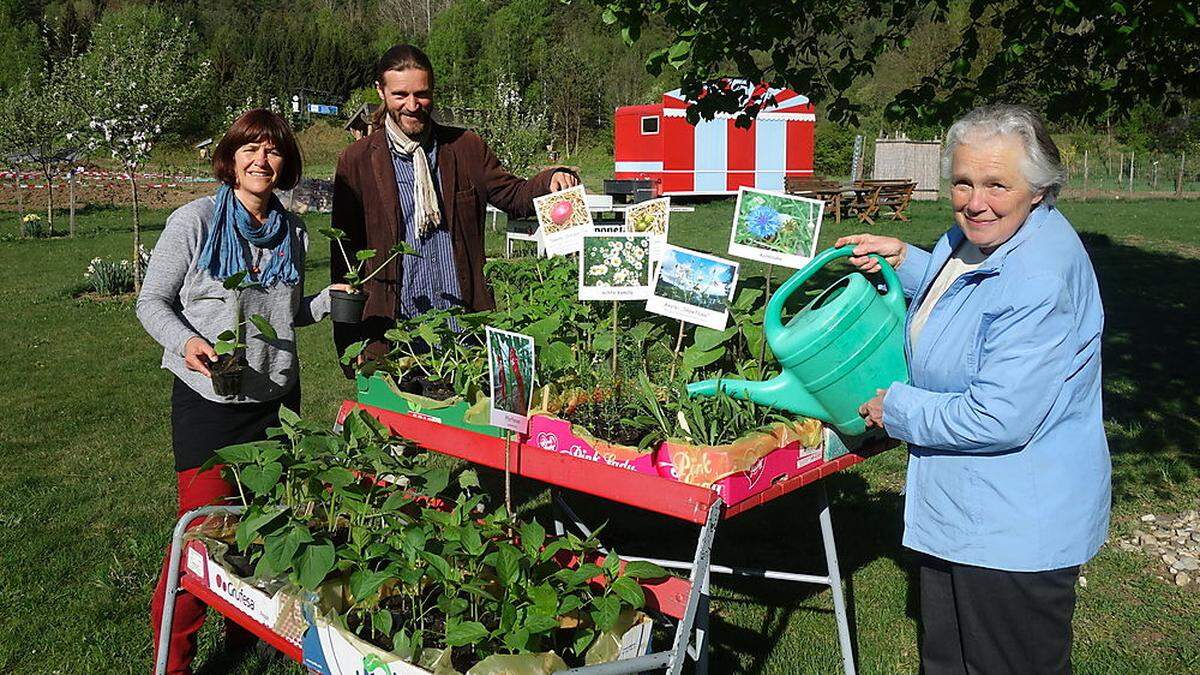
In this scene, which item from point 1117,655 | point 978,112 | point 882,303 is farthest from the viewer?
point 1117,655

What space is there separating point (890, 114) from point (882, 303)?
3.09 metres

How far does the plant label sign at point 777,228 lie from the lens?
2.30 metres

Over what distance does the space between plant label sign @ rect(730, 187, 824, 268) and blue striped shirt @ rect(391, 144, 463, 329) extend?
0.94 meters

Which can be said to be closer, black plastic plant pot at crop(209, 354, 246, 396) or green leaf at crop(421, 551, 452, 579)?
green leaf at crop(421, 551, 452, 579)

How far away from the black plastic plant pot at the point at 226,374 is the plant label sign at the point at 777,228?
1208mm

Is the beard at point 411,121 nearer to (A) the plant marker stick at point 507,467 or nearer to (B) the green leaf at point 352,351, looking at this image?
(B) the green leaf at point 352,351

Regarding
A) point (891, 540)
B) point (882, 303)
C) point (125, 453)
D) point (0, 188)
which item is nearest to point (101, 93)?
point (125, 453)

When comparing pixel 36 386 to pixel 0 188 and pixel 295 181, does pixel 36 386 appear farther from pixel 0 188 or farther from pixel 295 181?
pixel 0 188

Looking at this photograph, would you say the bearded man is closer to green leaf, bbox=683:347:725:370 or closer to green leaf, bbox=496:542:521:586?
green leaf, bbox=683:347:725:370

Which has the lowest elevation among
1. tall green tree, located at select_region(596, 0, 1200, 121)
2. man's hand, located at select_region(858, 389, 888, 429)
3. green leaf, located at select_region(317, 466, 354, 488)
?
green leaf, located at select_region(317, 466, 354, 488)

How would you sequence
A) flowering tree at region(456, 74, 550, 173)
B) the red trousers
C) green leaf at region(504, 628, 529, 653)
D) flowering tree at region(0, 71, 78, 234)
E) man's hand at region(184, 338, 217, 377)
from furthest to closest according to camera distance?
flowering tree at region(456, 74, 550, 173)
flowering tree at region(0, 71, 78, 234)
the red trousers
man's hand at region(184, 338, 217, 377)
green leaf at region(504, 628, 529, 653)

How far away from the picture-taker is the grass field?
286 centimetres

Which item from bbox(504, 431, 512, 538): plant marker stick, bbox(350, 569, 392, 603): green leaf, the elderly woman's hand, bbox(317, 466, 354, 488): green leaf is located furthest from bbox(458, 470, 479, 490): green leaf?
the elderly woman's hand

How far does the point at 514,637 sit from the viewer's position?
159 cm
